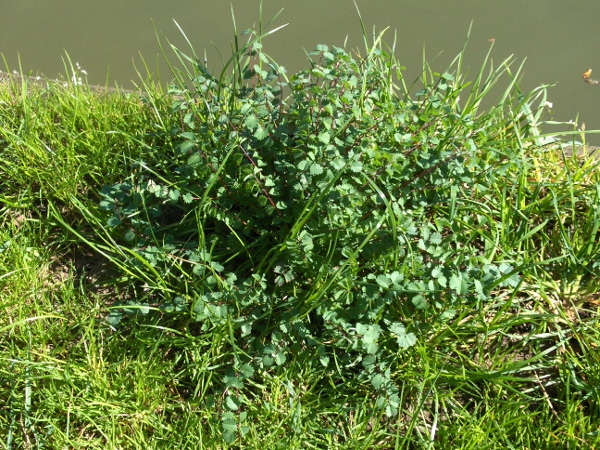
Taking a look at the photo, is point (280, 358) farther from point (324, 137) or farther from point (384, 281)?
point (324, 137)

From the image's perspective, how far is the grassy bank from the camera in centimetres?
195

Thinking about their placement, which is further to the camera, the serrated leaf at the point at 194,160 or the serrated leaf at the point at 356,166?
the serrated leaf at the point at 194,160

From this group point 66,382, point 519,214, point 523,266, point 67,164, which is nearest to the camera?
point 523,266

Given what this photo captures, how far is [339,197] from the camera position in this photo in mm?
1966

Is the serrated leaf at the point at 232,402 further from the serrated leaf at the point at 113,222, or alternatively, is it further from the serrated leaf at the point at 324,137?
the serrated leaf at the point at 324,137

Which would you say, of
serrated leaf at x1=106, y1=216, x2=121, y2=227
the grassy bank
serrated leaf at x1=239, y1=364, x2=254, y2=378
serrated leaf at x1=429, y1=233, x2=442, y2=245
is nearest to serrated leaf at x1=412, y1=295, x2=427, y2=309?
the grassy bank

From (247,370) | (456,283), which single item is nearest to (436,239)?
(456,283)

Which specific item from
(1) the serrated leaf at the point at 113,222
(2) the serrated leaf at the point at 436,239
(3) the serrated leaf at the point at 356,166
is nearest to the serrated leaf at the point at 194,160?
(1) the serrated leaf at the point at 113,222

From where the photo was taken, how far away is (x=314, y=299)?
1.98 meters

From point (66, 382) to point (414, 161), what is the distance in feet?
4.79

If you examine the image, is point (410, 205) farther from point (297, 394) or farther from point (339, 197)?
point (297, 394)

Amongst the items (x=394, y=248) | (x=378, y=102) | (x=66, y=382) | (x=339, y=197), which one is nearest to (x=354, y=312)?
(x=394, y=248)

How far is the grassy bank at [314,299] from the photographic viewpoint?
6.40ft

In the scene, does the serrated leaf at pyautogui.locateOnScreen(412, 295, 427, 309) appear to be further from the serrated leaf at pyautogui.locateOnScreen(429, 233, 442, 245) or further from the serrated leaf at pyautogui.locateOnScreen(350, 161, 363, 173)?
the serrated leaf at pyautogui.locateOnScreen(350, 161, 363, 173)
